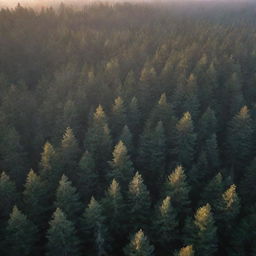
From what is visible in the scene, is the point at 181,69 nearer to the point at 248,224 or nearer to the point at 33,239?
the point at 248,224

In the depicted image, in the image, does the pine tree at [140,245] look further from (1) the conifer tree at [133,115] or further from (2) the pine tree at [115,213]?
(1) the conifer tree at [133,115]

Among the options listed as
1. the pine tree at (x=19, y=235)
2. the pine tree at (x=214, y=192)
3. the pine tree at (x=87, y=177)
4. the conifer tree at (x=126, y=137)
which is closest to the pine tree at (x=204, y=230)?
the pine tree at (x=214, y=192)

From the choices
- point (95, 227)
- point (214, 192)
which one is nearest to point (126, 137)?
point (214, 192)

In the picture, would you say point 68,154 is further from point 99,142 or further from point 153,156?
point 153,156

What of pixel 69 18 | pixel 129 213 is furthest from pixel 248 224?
pixel 69 18

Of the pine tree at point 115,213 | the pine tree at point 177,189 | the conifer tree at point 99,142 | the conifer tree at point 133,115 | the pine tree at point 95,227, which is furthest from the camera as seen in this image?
the conifer tree at point 133,115

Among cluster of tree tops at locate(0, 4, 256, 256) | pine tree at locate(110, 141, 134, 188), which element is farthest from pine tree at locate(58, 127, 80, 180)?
pine tree at locate(110, 141, 134, 188)
